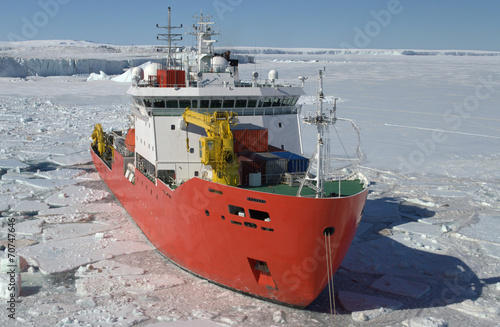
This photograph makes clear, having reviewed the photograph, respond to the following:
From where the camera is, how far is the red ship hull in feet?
27.6

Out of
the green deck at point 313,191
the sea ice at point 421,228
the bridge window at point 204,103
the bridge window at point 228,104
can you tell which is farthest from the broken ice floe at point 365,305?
the bridge window at point 204,103

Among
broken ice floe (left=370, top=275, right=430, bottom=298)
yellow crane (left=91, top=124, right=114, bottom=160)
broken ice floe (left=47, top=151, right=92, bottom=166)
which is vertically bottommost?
broken ice floe (left=370, top=275, right=430, bottom=298)

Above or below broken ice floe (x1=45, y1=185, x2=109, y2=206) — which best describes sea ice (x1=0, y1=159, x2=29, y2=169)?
above

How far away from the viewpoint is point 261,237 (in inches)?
344

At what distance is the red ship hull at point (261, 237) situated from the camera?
331 inches

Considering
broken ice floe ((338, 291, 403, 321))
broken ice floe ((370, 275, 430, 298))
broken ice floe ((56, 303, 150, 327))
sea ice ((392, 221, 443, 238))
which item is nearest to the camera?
broken ice floe ((56, 303, 150, 327))

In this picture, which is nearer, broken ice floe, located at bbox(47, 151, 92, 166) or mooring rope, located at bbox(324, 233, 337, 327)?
mooring rope, located at bbox(324, 233, 337, 327)

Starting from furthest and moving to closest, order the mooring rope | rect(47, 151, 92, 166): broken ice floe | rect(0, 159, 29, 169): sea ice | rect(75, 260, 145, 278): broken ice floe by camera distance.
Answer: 1. rect(47, 151, 92, 166): broken ice floe
2. rect(0, 159, 29, 169): sea ice
3. rect(75, 260, 145, 278): broken ice floe
4. the mooring rope

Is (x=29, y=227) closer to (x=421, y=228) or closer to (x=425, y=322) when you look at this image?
(x=425, y=322)

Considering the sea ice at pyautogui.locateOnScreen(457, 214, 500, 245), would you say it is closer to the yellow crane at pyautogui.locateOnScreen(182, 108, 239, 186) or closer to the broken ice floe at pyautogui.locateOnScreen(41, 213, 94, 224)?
the yellow crane at pyautogui.locateOnScreen(182, 108, 239, 186)

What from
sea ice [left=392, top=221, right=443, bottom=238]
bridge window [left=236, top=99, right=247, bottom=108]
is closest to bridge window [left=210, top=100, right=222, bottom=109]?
bridge window [left=236, top=99, right=247, bottom=108]

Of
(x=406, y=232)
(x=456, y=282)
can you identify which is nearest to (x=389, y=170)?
(x=406, y=232)

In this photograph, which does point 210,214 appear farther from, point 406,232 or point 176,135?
point 406,232

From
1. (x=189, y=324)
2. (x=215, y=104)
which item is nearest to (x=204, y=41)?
(x=215, y=104)
